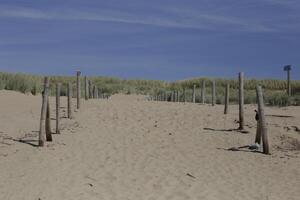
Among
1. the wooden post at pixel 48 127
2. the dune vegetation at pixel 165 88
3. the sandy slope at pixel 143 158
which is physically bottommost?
the sandy slope at pixel 143 158

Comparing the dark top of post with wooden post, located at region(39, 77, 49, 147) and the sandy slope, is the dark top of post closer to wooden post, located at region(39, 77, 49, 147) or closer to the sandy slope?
the sandy slope

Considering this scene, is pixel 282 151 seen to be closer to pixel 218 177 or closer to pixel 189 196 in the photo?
pixel 218 177

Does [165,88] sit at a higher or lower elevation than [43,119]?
higher

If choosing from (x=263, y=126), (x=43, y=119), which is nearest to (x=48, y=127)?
(x=43, y=119)

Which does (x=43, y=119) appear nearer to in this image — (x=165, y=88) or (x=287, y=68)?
(x=287, y=68)

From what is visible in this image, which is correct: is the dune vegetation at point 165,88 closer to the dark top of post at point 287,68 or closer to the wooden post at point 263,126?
the dark top of post at point 287,68

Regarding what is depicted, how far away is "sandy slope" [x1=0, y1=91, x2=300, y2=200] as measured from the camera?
12.0 meters

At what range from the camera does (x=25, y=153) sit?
46.9ft

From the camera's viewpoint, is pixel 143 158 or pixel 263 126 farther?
pixel 263 126

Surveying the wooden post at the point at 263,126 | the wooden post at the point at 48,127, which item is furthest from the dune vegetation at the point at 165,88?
the wooden post at the point at 263,126

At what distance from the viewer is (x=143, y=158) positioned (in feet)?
49.1

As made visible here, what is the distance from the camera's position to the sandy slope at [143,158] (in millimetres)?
12031

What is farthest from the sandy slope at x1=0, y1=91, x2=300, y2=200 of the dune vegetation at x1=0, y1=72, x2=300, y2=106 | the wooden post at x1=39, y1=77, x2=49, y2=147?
the dune vegetation at x1=0, y1=72, x2=300, y2=106

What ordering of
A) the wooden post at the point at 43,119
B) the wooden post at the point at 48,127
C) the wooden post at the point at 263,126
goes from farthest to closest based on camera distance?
the wooden post at the point at 263,126 < the wooden post at the point at 48,127 < the wooden post at the point at 43,119
